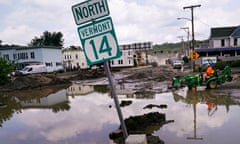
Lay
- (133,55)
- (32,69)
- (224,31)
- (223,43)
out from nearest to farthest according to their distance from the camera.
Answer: (32,69), (223,43), (224,31), (133,55)

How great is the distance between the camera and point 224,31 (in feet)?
147

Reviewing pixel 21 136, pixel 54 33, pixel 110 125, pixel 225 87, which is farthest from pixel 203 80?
pixel 54 33

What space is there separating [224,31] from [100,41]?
47540mm

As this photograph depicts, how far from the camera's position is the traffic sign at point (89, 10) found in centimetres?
266

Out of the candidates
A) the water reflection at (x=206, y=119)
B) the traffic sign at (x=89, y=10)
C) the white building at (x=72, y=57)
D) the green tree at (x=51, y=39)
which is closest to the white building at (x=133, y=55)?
the white building at (x=72, y=57)

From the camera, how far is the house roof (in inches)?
1695

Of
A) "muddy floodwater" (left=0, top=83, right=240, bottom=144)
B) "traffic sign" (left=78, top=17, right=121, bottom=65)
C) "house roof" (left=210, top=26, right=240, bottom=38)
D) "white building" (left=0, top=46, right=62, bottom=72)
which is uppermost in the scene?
"house roof" (left=210, top=26, right=240, bottom=38)

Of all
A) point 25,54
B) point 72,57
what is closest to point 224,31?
point 72,57

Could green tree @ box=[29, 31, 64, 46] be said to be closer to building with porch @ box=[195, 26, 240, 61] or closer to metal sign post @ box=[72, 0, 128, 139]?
building with porch @ box=[195, 26, 240, 61]

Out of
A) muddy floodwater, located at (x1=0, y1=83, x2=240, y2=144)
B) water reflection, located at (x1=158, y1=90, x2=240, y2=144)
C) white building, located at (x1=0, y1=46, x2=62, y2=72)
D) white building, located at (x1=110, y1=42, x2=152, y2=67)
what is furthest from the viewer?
white building, located at (x1=110, y1=42, x2=152, y2=67)

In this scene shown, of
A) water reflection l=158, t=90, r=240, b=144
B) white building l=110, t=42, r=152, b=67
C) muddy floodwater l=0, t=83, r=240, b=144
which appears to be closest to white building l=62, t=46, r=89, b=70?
white building l=110, t=42, r=152, b=67

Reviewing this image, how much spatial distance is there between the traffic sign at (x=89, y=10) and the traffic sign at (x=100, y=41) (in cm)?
7

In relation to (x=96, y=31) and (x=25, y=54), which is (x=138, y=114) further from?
(x=25, y=54)

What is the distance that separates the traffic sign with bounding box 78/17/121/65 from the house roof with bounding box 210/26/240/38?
46.1 metres
